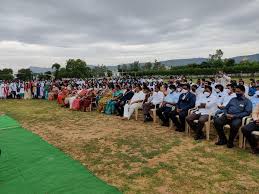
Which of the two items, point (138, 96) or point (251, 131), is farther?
point (138, 96)

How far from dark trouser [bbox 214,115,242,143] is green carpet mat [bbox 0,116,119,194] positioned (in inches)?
118

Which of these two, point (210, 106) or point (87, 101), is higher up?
point (210, 106)

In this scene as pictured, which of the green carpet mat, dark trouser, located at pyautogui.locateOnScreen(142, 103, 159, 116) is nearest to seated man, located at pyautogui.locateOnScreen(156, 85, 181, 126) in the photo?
dark trouser, located at pyautogui.locateOnScreen(142, 103, 159, 116)

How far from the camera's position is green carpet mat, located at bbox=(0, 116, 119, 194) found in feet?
14.3

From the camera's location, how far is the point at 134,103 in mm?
10125

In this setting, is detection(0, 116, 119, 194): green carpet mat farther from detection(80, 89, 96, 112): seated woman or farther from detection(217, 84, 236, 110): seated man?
detection(80, 89, 96, 112): seated woman

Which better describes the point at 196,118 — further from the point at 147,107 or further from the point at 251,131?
the point at 147,107

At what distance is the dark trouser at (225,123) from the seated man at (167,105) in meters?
2.15

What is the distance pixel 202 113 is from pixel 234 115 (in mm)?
1057

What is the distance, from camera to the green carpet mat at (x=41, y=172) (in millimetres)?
4367

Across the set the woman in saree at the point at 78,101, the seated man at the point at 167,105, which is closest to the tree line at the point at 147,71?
the woman in saree at the point at 78,101

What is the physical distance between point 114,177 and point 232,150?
260 cm

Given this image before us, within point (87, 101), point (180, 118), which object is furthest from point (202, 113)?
point (87, 101)

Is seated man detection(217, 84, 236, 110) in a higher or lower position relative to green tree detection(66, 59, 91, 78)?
lower
